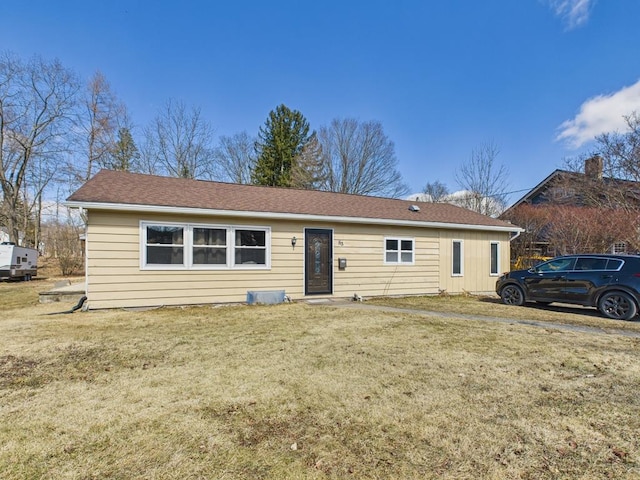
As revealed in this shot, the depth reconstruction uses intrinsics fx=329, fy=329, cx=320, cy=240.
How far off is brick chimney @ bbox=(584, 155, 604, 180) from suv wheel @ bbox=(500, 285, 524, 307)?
1118cm

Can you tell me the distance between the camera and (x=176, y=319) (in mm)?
6730

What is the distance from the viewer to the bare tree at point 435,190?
33250 mm

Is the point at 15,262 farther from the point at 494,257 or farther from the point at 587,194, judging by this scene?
the point at 587,194

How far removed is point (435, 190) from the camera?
34344 mm

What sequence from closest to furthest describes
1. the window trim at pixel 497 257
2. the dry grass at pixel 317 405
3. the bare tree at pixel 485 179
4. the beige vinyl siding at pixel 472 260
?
the dry grass at pixel 317 405, the beige vinyl siding at pixel 472 260, the window trim at pixel 497 257, the bare tree at pixel 485 179

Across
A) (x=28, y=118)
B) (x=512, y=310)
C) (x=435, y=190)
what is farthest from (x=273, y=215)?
(x=435, y=190)

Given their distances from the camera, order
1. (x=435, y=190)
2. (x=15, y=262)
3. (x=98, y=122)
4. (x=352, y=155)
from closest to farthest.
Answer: (x=15, y=262) → (x=98, y=122) → (x=352, y=155) → (x=435, y=190)

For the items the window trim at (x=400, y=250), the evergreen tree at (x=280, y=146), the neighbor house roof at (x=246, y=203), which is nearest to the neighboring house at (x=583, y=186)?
the neighbor house roof at (x=246, y=203)

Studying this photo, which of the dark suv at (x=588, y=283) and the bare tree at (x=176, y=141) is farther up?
the bare tree at (x=176, y=141)

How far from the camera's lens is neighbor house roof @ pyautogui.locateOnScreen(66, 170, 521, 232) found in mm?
7809

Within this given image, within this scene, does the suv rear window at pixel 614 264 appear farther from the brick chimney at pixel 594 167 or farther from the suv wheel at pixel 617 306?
the brick chimney at pixel 594 167

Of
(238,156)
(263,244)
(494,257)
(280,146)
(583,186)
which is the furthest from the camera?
(238,156)

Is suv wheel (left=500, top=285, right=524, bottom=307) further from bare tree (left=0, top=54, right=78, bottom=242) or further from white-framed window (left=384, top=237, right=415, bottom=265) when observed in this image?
bare tree (left=0, top=54, right=78, bottom=242)

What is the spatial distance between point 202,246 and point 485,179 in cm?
2107
